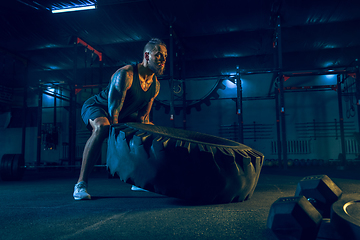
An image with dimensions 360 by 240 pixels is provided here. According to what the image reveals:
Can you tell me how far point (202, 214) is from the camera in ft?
2.88

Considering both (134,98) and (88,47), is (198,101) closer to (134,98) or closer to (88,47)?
(88,47)

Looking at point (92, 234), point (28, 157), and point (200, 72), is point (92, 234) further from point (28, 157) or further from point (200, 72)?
point (28, 157)

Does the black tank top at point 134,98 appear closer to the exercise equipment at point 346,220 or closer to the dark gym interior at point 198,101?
the dark gym interior at point 198,101

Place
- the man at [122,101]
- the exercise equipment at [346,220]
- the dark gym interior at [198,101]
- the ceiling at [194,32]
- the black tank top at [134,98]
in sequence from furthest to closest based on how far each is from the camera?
the ceiling at [194,32]
the black tank top at [134,98]
the man at [122,101]
the dark gym interior at [198,101]
the exercise equipment at [346,220]

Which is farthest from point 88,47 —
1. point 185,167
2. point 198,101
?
point 185,167

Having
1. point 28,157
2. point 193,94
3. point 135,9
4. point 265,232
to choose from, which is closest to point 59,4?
point 135,9

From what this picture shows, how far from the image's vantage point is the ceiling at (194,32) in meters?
4.17

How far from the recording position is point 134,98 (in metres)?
1.58

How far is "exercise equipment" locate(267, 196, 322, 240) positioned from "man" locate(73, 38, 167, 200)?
3.23ft

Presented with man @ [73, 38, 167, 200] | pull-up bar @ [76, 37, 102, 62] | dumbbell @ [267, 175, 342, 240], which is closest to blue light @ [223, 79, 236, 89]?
pull-up bar @ [76, 37, 102, 62]

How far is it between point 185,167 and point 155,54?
2.54 feet

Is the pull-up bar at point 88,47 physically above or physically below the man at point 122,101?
above

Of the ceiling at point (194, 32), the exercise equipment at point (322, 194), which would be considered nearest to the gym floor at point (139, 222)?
the exercise equipment at point (322, 194)

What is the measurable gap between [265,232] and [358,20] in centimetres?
529
